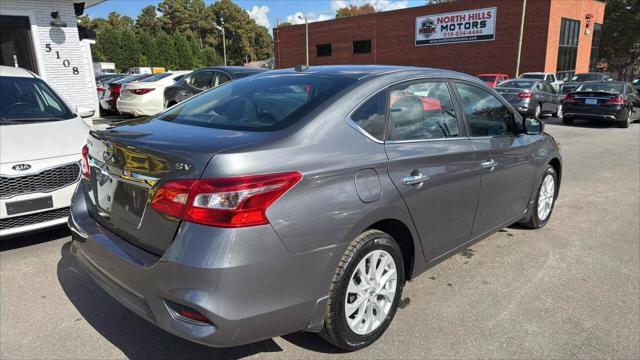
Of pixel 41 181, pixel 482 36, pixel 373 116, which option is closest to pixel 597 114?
pixel 373 116

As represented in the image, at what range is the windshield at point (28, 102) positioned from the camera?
4809 millimetres

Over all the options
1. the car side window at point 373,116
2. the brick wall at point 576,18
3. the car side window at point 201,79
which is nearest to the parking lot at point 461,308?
the car side window at point 373,116

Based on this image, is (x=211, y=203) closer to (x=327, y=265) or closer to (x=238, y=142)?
(x=238, y=142)

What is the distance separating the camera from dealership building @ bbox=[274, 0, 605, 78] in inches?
1248

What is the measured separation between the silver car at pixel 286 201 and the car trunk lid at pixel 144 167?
0.4 inches

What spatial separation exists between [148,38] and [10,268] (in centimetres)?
6096

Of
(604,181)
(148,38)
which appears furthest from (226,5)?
(604,181)

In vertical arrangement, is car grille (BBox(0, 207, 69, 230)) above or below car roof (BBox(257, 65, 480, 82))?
below

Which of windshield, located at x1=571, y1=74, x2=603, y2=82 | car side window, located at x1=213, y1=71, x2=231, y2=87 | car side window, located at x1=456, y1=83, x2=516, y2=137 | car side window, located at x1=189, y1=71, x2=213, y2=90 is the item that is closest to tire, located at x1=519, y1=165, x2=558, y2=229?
car side window, located at x1=456, y1=83, x2=516, y2=137

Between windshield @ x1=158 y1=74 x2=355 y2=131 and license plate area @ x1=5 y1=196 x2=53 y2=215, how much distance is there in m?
1.59

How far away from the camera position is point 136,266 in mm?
2299

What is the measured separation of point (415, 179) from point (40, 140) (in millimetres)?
3528

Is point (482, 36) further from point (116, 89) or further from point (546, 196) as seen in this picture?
point (546, 196)

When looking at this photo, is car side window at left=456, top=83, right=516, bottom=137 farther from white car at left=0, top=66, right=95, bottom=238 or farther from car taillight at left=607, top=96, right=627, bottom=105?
car taillight at left=607, top=96, right=627, bottom=105
